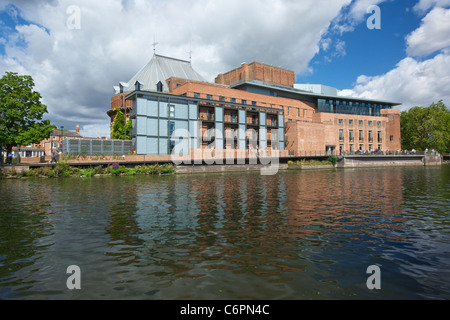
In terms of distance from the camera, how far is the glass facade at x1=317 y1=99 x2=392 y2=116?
237 ft

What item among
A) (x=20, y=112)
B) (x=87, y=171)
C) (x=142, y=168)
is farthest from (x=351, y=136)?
(x=20, y=112)

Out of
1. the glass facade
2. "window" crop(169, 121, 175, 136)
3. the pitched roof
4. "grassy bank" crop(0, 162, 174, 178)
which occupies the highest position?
the pitched roof

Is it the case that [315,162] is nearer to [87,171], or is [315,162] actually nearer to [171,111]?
[171,111]

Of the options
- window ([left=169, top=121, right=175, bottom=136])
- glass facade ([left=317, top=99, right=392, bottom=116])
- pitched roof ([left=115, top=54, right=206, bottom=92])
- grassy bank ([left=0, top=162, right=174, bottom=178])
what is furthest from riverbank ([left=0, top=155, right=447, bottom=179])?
pitched roof ([left=115, top=54, right=206, bottom=92])

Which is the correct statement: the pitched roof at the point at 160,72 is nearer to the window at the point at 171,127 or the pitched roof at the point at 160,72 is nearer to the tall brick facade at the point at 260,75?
the tall brick facade at the point at 260,75

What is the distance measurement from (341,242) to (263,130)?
49993 millimetres

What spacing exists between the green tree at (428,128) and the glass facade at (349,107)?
11.2 meters

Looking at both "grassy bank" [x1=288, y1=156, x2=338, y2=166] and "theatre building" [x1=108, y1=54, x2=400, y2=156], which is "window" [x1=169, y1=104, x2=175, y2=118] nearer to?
"theatre building" [x1=108, y1=54, x2=400, y2=156]

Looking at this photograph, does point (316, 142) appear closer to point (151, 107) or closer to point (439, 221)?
point (151, 107)

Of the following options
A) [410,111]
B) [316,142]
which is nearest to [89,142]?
[316,142]

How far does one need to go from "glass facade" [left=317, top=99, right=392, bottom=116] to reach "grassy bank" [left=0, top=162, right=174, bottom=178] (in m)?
49.8

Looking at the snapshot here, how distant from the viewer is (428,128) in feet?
264

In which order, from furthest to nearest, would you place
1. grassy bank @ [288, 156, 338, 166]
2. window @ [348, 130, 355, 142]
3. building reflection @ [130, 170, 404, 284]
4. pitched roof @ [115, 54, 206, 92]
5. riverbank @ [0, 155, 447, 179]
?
window @ [348, 130, 355, 142], pitched roof @ [115, 54, 206, 92], grassy bank @ [288, 156, 338, 166], riverbank @ [0, 155, 447, 179], building reflection @ [130, 170, 404, 284]

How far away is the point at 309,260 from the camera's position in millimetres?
5621
